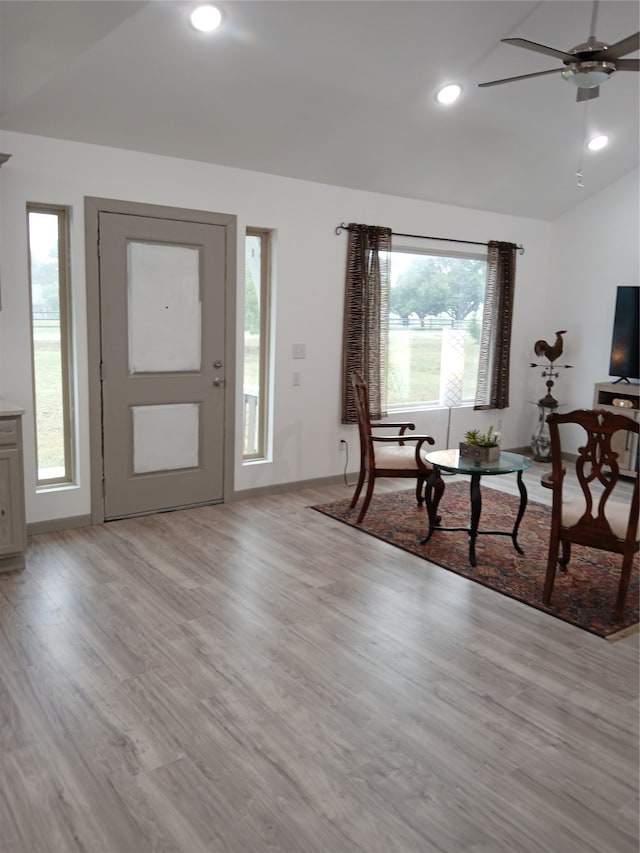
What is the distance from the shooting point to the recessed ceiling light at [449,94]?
4477 millimetres

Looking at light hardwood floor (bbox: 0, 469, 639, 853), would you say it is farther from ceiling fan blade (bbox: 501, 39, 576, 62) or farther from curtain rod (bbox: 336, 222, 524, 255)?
curtain rod (bbox: 336, 222, 524, 255)

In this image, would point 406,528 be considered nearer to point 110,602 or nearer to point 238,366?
point 238,366

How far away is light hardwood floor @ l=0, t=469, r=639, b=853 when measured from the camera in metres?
Result: 2.01

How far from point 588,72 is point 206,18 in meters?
1.88

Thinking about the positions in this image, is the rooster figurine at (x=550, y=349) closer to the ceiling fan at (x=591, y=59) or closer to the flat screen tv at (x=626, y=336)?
the flat screen tv at (x=626, y=336)

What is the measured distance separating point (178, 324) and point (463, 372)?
314 centimetres

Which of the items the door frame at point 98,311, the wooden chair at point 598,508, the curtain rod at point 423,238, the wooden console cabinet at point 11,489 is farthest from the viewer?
the curtain rod at point 423,238

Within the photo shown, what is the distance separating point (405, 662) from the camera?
295 cm

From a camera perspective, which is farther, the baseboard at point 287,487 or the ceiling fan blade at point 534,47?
the baseboard at point 287,487

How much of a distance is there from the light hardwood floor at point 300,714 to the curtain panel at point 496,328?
3.19 m

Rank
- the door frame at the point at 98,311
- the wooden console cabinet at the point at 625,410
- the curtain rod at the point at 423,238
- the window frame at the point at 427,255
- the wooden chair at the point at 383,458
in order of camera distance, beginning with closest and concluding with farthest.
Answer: the door frame at the point at 98,311 → the wooden chair at the point at 383,458 → the curtain rod at the point at 423,238 → the window frame at the point at 427,255 → the wooden console cabinet at the point at 625,410

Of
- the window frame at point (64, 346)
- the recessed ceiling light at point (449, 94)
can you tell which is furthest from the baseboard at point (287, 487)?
the recessed ceiling light at point (449, 94)

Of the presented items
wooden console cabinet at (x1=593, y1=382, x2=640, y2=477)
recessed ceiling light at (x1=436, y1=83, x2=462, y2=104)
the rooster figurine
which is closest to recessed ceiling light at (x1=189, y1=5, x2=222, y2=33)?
recessed ceiling light at (x1=436, y1=83, x2=462, y2=104)

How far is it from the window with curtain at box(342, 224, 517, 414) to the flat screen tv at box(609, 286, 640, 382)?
3.16ft
